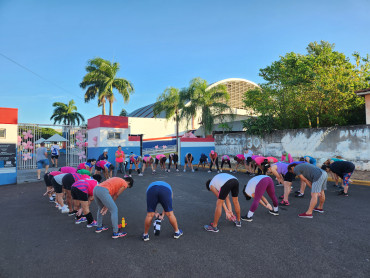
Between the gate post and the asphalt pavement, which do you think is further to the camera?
the gate post

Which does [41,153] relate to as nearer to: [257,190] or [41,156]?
[41,156]

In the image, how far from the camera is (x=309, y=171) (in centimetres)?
540

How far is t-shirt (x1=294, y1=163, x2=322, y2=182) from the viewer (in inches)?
207

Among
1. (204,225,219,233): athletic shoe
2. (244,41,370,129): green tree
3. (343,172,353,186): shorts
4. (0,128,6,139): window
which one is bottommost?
(204,225,219,233): athletic shoe

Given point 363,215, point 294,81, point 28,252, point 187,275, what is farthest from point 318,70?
point 28,252

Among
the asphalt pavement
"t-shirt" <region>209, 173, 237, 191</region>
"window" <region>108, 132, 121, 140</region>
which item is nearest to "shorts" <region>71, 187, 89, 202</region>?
the asphalt pavement

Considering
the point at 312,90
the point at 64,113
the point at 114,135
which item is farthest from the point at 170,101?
the point at 64,113

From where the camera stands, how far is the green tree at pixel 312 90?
44.3 feet

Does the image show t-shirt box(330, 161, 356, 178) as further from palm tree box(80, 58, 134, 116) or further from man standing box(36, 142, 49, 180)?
palm tree box(80, 58, 134, 116)

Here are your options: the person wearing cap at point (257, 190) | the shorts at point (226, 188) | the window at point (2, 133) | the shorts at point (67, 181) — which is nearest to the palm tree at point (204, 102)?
the window at point (2, 133)

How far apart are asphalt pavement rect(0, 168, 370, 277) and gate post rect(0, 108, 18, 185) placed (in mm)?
6074

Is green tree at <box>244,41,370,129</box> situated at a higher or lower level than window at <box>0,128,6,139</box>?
higher

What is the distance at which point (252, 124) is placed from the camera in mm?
16109

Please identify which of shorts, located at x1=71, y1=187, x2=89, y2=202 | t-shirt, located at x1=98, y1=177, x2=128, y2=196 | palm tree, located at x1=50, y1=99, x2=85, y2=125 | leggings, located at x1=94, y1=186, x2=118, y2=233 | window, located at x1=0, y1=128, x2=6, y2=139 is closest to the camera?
leggings, located at x1=94, y1=186, x2=118, y2=233
